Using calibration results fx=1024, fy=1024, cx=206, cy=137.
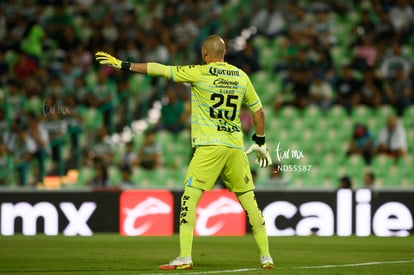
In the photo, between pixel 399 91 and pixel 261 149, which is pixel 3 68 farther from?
pixel 261 149

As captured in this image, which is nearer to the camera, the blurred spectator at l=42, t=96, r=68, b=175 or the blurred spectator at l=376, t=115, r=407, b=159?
the blurred spectator at l=376, t=115, r=407, b=159

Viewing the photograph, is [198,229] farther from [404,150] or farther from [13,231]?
[404,150]

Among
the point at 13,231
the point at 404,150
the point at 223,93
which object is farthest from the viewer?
the point at 404,150

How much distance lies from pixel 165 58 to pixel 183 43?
528mm

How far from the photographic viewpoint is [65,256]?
10844 mm

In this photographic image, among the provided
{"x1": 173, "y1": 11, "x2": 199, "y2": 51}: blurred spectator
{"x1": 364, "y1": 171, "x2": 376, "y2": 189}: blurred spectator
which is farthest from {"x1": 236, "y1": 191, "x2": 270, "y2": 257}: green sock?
{"x1": 173, "y1": 11, "x2": 199, "y2": 51}: blurred spectator

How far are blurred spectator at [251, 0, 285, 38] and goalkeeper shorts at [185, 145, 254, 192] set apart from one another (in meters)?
11.9

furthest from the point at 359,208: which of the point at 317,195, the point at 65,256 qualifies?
the point at 65,256

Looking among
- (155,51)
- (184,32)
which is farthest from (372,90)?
(155,51)

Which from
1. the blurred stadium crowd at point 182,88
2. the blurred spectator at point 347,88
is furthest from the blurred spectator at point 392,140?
the blurred spectator at point 347,88

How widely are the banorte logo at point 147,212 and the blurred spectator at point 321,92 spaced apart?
4.56 meters

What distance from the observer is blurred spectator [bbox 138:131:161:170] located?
18219 millimetres

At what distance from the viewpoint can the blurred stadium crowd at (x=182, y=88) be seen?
1788cm

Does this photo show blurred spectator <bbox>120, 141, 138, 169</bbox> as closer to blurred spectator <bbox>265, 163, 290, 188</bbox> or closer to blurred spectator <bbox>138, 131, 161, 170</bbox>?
blurred spectator <bbox>138, 131, 161, 170</bbox>
